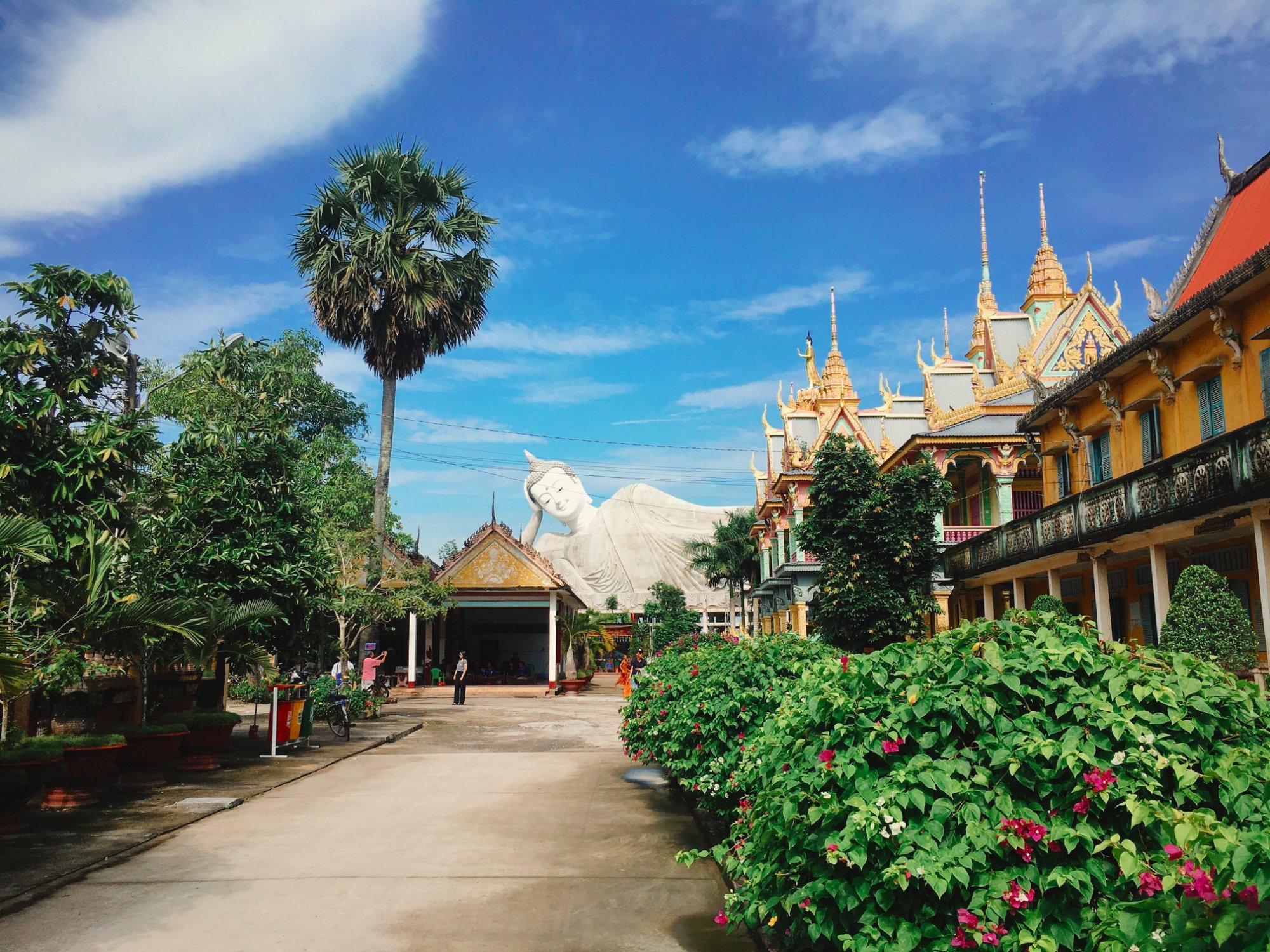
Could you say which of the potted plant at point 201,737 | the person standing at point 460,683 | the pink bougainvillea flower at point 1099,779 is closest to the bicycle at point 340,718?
the potted plant at point 201,737

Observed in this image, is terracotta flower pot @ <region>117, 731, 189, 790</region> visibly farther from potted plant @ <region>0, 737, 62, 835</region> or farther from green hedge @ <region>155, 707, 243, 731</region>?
potted plant @ <region>0, 737, 62, 835</region>

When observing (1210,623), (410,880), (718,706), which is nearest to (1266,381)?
(1210,623)

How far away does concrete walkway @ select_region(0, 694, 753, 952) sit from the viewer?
575cm

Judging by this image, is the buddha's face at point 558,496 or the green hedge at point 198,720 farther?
the buddha's face at point 558,496

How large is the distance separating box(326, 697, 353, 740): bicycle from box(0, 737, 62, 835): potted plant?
27.3 feet

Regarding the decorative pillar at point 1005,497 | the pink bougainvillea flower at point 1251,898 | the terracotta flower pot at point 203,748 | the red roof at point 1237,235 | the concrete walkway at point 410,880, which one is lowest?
the concrete walkway at point 410,880

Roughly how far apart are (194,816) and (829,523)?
49.7ft

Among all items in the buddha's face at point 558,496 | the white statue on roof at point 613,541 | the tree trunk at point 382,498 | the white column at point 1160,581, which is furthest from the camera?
the buddha's face at point 558,496

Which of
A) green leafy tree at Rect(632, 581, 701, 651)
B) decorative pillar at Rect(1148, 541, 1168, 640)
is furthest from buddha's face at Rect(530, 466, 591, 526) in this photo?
decorative pillar at Rect(1148, 541, 1168, 640)

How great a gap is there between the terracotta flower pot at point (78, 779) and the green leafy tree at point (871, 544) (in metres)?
15.0

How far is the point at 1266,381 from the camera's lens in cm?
1379

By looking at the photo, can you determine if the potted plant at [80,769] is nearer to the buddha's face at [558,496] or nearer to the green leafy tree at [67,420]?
the green leafy tree at [67,420]

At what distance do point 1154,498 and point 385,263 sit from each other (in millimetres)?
18892

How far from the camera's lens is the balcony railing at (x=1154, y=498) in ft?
40.9
